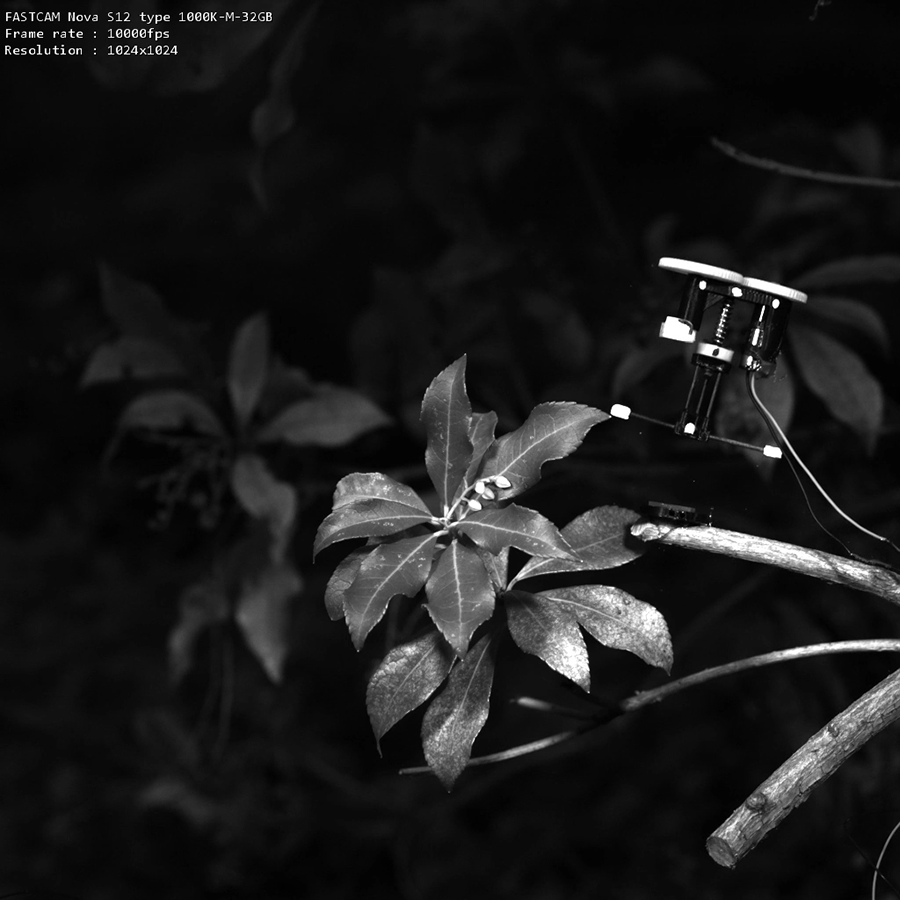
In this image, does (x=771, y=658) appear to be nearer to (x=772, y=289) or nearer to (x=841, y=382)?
(x=772, y=289)

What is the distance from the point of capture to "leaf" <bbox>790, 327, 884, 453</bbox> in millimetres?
1297

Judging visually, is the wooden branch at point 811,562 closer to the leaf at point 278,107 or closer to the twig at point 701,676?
the twig at point 701,676

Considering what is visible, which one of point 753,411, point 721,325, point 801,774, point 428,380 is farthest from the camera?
point 428,380

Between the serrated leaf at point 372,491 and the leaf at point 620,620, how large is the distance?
15 centimetres

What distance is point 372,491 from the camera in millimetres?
907

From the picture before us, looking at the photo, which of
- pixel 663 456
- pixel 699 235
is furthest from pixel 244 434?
pixel 699 235

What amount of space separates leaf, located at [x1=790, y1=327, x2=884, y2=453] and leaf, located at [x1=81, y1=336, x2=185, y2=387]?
101 cm

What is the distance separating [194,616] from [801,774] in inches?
43.3

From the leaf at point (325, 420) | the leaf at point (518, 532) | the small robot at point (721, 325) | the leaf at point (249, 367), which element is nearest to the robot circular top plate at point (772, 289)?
the small robot at point (721, 325)

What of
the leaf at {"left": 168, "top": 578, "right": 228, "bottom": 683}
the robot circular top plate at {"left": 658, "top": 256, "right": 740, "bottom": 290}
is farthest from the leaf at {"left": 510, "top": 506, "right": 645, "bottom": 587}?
the leaf at {"left": 168, "top": 578, "right": 228, "bottom": 683}

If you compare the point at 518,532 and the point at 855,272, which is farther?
the point at 855,272

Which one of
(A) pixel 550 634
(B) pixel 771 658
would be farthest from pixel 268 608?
(B) pixel 771 658

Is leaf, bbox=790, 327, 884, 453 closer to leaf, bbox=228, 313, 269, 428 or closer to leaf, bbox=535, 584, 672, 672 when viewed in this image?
leaf, bbox=535, 584, 672, 672

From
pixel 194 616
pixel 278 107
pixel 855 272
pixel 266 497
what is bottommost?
pixel 194 616
